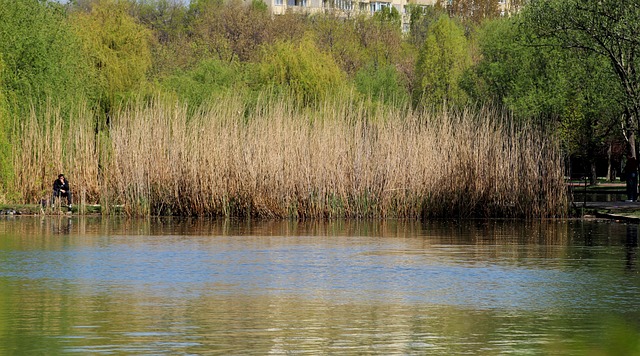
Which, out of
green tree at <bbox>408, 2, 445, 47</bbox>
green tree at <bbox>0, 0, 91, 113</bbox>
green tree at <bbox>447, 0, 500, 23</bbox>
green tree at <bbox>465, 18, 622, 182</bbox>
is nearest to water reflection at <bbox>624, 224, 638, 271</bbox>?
green tree at <bbox>465, 18, 622, 182</bbox>

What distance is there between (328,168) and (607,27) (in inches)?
444

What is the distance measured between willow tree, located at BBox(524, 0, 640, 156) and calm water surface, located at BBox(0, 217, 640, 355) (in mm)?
11191

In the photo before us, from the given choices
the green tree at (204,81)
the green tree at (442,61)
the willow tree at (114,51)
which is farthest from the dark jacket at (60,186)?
the green tree at (442,61)

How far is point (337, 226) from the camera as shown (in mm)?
31672

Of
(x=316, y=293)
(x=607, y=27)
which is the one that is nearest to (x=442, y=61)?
(x=607, y=27)

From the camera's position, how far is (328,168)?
33625mm

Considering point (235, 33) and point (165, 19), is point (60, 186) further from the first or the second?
point (165, 19)

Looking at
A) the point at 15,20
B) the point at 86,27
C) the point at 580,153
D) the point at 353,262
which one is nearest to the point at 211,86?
the point at 86,27

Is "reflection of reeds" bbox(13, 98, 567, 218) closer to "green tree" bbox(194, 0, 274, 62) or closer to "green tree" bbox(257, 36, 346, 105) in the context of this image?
"green tree" bbox(257, 36, 346, 105)

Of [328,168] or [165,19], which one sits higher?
[165,19]

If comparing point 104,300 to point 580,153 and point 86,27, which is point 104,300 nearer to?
point 86,27

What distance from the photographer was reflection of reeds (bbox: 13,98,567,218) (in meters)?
33.9

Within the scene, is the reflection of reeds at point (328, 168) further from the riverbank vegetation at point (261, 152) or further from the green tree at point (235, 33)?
the green tree at point (235, 33)

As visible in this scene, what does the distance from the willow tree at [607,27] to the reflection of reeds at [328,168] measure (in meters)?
5.04
